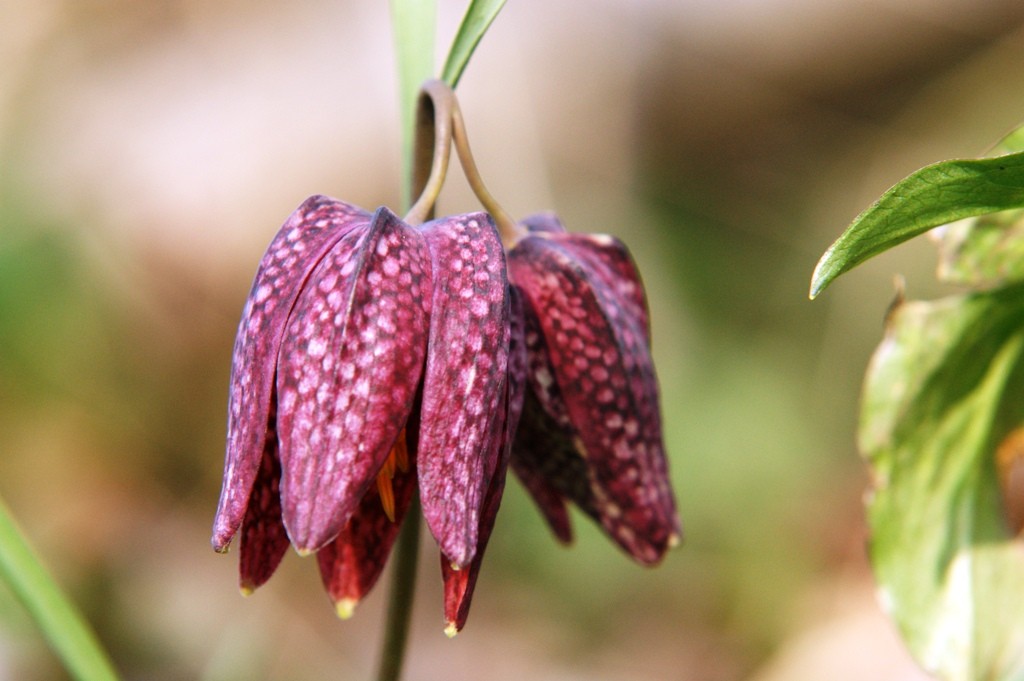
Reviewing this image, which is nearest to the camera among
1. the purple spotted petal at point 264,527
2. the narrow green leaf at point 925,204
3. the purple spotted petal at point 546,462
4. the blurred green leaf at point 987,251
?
the narrow green leaf at point 925,204

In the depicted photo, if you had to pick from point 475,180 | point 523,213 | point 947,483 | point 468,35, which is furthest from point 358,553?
point 523,213

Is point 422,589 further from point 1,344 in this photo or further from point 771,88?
point 771,88

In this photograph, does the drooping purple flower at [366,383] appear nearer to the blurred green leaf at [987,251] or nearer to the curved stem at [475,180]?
the curved stem at [475,180]

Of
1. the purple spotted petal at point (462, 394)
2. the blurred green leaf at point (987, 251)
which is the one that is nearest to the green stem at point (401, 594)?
the purple spotted petal at point (462, 394)

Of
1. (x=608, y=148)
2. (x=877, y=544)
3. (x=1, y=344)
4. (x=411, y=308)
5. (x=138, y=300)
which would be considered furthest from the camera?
(x=608, y=148)

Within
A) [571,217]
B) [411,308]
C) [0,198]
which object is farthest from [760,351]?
[411,308]

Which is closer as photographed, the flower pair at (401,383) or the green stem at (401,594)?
the flower pair at (401,383)
